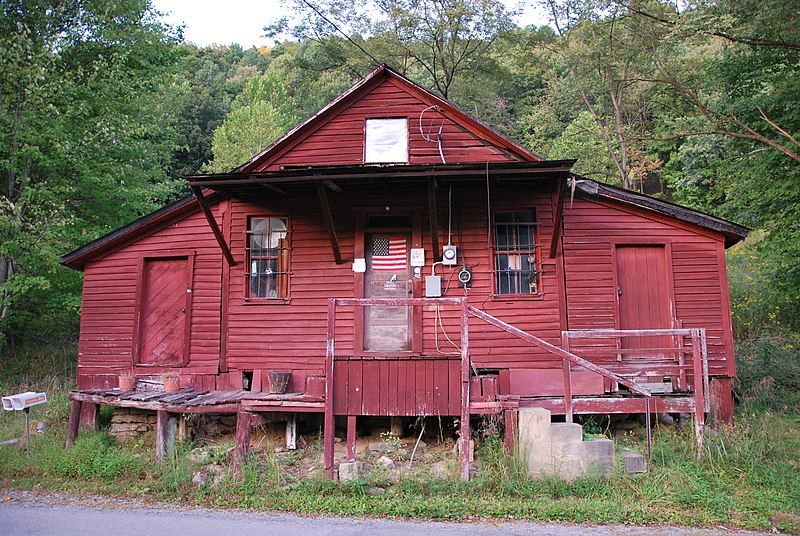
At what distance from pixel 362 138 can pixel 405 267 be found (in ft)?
8.59

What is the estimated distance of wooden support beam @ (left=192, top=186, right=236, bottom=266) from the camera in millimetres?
9500

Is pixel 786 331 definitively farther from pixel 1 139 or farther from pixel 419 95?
pixel 1 139

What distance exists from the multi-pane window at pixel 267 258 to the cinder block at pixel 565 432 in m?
5.37

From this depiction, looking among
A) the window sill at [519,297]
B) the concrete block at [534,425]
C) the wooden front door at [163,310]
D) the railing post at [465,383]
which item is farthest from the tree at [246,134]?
the concrete block at [534,425]

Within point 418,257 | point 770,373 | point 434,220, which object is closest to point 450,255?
point 418,257

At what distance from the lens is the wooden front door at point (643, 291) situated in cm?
990

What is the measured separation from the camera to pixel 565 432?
7023 millimetres

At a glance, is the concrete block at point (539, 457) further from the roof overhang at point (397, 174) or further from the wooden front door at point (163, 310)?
the wooden front door at point (163, 310)

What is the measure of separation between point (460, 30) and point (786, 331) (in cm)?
1516

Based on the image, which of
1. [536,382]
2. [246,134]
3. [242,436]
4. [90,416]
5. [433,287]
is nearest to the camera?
[242,436]

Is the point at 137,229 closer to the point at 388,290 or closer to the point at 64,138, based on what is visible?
the point at 64,138

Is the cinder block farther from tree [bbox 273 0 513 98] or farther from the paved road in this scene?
→ tree [bbox 273 0 513 98]

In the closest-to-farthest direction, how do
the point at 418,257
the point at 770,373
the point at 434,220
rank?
the point at 434,220
the point at 418,257
the point at 770,373

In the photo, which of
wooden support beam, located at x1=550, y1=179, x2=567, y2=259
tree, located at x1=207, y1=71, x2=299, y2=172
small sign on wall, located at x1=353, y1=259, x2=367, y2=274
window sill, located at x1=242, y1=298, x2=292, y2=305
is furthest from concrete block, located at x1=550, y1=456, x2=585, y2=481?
tree, located at x1=207, y1=71, x2=299, y2=172
